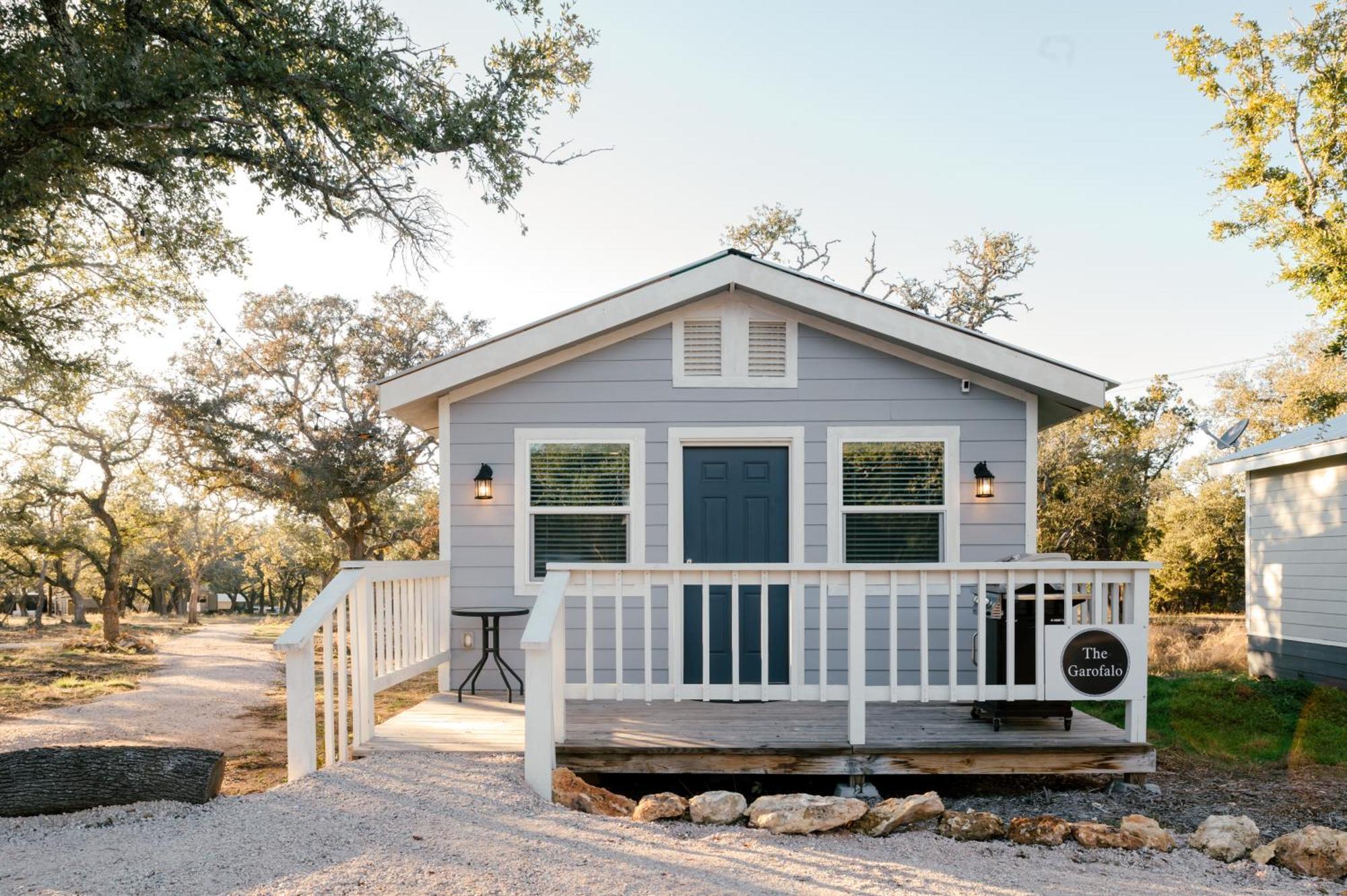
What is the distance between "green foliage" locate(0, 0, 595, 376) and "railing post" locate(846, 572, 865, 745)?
5326 mm

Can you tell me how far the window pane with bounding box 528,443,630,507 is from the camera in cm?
676

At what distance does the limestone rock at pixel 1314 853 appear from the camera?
3539 mm

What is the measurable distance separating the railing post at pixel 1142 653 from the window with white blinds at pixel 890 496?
1.84 m

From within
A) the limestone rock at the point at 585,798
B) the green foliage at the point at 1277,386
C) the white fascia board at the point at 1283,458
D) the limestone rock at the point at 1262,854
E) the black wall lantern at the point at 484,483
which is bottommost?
the limestone rock at the point at 1262,854

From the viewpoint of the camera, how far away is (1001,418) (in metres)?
6.64

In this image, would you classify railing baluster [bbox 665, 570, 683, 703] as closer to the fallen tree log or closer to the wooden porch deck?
the wooden porch deck

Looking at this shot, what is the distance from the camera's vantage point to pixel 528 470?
22.2ft

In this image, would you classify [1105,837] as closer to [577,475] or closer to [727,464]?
[727,464]

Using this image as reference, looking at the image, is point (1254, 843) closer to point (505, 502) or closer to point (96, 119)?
point (505, 502)

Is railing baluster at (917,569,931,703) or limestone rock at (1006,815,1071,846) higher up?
railing baluster at (917,569,931,703)

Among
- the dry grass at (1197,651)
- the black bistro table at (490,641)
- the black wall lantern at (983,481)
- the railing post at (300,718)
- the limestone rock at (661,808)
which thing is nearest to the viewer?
the limestone rock at (661,808)

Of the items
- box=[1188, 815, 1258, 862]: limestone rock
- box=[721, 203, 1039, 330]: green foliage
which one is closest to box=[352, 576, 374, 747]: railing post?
box=[1188, 815, 1258, 862]: limestone rock

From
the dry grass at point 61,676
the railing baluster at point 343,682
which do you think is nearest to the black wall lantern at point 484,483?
the railing baluster at point 343,682

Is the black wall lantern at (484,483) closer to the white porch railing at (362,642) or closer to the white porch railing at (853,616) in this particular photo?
the white porch railing at (362,642)
